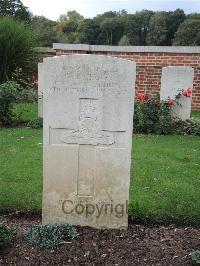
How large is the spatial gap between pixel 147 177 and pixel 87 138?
2.05 meters

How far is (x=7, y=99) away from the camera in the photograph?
899cm

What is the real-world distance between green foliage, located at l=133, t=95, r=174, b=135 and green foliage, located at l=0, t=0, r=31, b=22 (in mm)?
23629

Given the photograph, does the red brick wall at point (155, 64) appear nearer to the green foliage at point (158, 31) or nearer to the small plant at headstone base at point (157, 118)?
Result: the small plant at headstone base at point (157, 118)

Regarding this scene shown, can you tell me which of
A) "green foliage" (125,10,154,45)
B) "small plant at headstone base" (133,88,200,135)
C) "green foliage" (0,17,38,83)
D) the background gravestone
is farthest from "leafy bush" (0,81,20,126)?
"green foliage" (125,10,154,45)

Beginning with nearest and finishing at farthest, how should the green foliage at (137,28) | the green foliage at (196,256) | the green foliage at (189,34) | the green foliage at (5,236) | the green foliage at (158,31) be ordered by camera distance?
the green foliage at (196,256) < the green foliage at (5,236) < the green foliage at (189,34) < the green foliage at (158,31) < the green foliage at (137,28)

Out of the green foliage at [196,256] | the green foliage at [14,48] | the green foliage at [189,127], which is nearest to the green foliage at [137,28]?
the green foliage at [14,48]

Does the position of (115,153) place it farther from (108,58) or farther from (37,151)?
(37,151)

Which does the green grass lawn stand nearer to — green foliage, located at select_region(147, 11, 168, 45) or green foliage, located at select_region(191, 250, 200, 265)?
green foliage, located at select_region(191, 250, 200, 265)

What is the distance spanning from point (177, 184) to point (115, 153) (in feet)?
5.95

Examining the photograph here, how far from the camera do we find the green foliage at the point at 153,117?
8.88 meters

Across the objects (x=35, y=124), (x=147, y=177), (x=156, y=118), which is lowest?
(x=147, y=177)

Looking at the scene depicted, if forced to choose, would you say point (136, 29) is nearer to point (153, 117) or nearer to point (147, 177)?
point (153, 117)

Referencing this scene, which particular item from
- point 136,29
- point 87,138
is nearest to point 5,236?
point 87,138

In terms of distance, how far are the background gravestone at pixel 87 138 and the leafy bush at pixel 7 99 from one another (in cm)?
552
